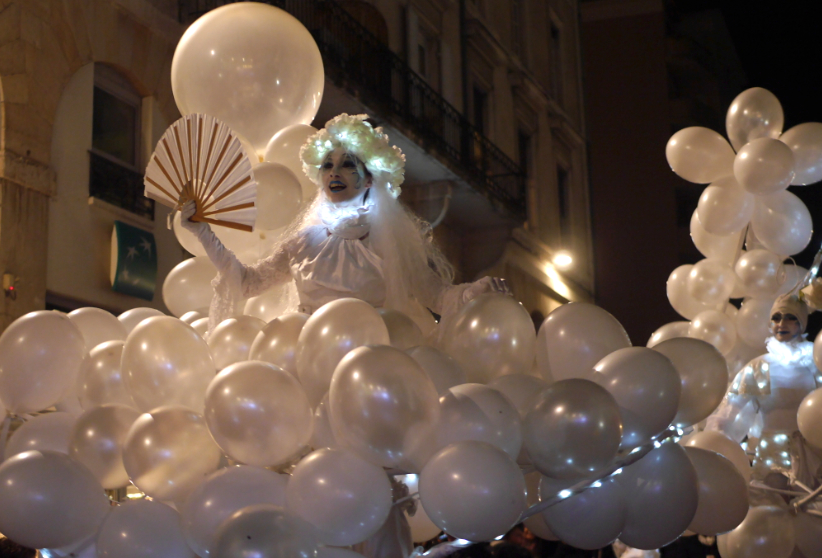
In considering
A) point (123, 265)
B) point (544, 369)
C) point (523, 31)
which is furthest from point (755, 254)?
point (523, 31)

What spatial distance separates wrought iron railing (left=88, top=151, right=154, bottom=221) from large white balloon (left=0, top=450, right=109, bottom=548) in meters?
4.91

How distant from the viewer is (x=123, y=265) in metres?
7.15

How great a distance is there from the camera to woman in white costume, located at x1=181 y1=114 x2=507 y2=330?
3.41 m

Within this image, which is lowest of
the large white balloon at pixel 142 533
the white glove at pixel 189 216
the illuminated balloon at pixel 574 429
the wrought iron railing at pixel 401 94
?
the large white balloon at pixel 142 533

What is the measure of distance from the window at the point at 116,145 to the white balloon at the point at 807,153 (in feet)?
16.5

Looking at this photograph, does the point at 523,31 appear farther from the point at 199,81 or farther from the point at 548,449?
the point at 548,449

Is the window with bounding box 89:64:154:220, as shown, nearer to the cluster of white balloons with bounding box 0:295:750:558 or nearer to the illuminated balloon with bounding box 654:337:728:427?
the cluster of white balloons with bounding box 0:295:750:558

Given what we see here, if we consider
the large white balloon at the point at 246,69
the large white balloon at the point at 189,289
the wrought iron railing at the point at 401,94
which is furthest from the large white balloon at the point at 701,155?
the wrought iron railing at the point at 401,94

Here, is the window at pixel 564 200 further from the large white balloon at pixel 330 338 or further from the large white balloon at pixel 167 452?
the large white balloon at pixel 167 452

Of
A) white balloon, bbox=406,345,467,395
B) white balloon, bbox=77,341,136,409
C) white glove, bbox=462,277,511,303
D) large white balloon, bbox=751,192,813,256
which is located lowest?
white balloon, bbox=406,345,467,395

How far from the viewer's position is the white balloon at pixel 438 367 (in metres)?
2.73

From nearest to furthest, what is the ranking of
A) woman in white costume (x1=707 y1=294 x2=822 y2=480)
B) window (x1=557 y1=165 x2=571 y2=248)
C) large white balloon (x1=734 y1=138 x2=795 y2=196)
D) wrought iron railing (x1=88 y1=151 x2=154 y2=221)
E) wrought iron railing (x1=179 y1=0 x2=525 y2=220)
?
woman in white costume (x1=707 y1=294 x2=822 y2=480)
large white balloon (x1=734 y1=138 x2=795 y2=196)
wrought iron railing (x1=88 y1=151 x2=154 y2=221)
wrought iron railing (x1=179 y1=0 x2=525 y2=220)
window (x1=557 y1=165 x2=571 y2=248)

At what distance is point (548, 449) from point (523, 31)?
48.3ft

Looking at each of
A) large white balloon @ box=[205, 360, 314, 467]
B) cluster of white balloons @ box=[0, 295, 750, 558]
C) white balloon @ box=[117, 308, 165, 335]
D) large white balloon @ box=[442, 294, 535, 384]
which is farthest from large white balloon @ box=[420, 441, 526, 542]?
white balloon @ box=[117, 308, 165, 335]
